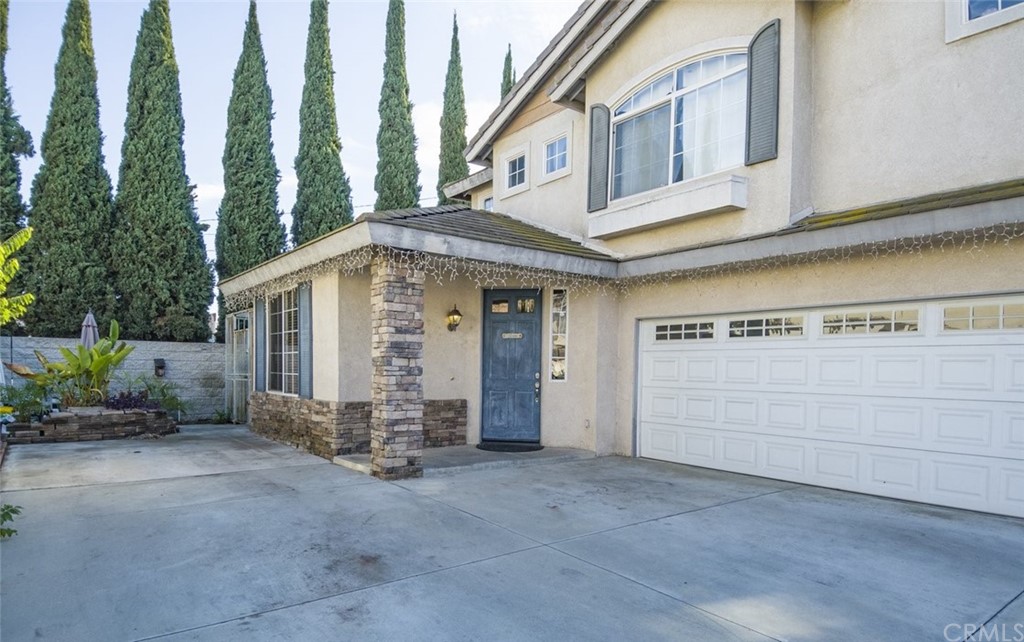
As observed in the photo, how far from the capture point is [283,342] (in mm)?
10109

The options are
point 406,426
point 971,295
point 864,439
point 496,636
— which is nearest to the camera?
point 496,636

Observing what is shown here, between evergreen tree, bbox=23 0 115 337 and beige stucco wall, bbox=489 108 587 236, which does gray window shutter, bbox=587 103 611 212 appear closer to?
beige stucco wall, bbox=489 108 587 236

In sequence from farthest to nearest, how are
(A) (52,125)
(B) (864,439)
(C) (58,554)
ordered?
(A) (52,125)
(B) (864,439)
(C) (58,554)

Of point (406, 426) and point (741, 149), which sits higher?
point (741, 149)

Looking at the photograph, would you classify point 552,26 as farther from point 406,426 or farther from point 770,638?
point 770,638

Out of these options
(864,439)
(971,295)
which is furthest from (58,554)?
(971,295)

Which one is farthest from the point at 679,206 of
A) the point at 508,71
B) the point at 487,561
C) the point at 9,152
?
the point at 508,71

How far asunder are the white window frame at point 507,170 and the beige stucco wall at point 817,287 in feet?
10.7

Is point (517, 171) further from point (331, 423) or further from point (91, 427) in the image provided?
point (91, 427)

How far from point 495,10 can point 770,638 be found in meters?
11.9

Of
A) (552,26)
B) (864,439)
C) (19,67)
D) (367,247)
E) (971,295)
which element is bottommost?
(864,439)

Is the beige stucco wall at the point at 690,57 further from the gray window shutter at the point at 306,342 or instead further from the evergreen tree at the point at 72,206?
the evergreen tree at the point at 72,206

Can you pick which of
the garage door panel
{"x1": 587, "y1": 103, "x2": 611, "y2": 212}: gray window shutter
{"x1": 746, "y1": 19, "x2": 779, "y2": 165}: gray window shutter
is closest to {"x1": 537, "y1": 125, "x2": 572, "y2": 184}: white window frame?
{"x1": 587, "y1": 103, "x2": 611, "y2": 212}: gray window shutter

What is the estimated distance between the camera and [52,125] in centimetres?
1275
